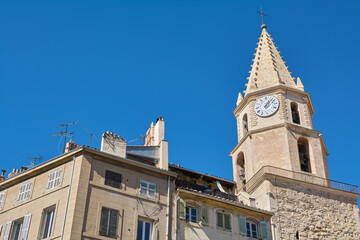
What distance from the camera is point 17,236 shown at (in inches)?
1091

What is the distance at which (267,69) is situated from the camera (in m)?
43.5

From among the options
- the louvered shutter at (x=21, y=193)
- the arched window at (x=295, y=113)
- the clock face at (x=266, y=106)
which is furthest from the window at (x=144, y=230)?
the arched window at (x=295, y=113)

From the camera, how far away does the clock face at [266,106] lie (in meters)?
39.6

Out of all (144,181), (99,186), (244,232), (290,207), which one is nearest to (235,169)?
(290,207)

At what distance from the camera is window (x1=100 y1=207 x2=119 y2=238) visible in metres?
26.1

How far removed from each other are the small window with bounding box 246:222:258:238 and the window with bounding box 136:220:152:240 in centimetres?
612

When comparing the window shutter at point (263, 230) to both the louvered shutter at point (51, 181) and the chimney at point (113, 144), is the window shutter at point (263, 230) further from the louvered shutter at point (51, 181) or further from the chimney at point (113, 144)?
the louvered shutter at point (51, 181)

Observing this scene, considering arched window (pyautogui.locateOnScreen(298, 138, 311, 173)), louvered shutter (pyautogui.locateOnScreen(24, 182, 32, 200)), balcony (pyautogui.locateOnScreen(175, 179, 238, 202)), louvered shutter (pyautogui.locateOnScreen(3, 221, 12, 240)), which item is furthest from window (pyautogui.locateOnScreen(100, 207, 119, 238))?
arched window (pyautogui.locateOnScreen(298, 138, 311, 173))

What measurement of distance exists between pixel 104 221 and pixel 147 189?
331 cm

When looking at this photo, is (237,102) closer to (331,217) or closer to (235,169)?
(235,169)

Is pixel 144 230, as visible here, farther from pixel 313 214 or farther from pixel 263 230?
pixel 313 214

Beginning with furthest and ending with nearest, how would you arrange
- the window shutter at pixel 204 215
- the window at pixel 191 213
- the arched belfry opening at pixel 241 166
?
1. the arched belfry opening at pixel 241 166
2. the window shutter at pixel 204 215
3. the window at pixel 191 213

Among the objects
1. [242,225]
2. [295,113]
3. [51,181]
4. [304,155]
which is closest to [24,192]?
[51,181]

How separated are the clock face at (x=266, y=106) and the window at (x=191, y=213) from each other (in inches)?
466
